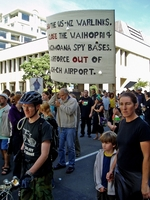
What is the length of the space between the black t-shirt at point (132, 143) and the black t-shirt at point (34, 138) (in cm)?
76

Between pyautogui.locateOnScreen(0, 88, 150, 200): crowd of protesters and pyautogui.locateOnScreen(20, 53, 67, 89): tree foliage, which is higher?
pyautogui.locateOnScreen(20, 53, 67, 89): tree foliage

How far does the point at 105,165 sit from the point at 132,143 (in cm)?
64

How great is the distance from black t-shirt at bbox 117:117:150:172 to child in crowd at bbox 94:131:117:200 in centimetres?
39

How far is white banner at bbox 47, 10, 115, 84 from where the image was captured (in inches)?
141

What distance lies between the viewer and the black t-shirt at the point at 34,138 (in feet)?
7.55

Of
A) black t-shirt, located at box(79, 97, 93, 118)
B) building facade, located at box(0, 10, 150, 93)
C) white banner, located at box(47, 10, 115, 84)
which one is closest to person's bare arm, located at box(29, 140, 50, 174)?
white banner, located at box(47, 10, 115, 84)

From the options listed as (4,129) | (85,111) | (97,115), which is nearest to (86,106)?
(85,111)

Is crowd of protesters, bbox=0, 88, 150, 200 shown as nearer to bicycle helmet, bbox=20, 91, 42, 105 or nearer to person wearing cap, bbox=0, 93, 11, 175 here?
bicycle helmet, bbox=20, 91, 42, 105

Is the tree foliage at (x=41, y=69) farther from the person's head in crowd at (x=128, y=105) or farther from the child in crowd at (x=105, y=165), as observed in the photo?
the person's head in crowd at (x=128, y=105)

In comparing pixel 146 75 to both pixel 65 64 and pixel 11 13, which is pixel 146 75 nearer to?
pixel 65 64

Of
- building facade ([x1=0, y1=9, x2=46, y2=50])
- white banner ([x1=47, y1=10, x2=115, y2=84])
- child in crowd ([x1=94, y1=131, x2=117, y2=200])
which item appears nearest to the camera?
child in crowd ([x1=94, y1=131, x2=117, y2=200])

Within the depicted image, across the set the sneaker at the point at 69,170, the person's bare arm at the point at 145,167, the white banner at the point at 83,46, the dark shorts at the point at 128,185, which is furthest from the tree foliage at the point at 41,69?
the person's bare arm at the point at 145,167

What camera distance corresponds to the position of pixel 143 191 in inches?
84.8

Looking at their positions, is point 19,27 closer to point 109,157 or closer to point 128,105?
point 109,157
